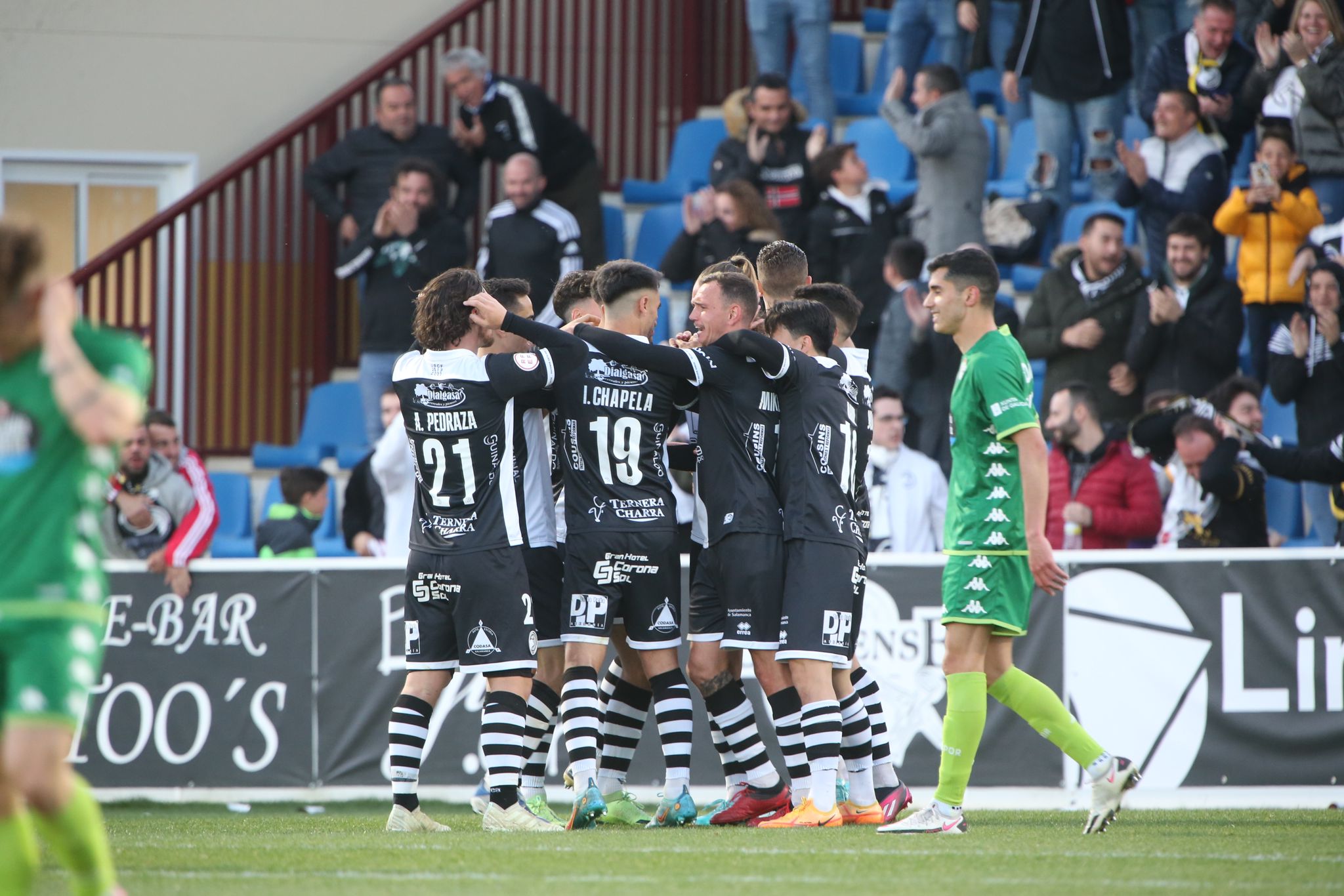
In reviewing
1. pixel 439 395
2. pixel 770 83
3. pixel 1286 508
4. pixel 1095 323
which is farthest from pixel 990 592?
pixel 770 83

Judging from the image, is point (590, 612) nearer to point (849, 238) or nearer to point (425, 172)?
point (849, 238)

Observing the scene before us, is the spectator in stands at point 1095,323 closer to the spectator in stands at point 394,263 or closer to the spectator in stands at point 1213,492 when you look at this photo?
the spectator in stands at point 1213,492

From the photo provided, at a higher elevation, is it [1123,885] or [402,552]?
[402,552]

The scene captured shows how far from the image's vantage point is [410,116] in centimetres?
1246

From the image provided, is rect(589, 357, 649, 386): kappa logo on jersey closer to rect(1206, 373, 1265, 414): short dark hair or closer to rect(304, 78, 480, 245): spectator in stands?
rect(1206, 373, 1265, 414): short dark hair

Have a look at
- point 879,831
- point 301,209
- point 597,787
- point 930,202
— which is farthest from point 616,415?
point 301,209

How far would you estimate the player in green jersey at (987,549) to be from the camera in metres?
6.23

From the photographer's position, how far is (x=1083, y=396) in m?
9.81

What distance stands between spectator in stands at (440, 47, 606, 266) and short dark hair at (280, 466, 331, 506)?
291cm

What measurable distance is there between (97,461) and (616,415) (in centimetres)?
322

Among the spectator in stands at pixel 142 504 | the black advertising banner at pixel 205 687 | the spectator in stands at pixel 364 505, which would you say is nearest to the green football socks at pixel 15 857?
the black advertising banner at pixel 205 687

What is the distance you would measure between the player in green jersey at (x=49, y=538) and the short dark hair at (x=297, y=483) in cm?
680

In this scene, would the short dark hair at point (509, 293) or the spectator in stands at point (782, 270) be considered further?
the spectator in stands at point (782, 270)

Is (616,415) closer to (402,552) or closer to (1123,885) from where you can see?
(1123,885)
